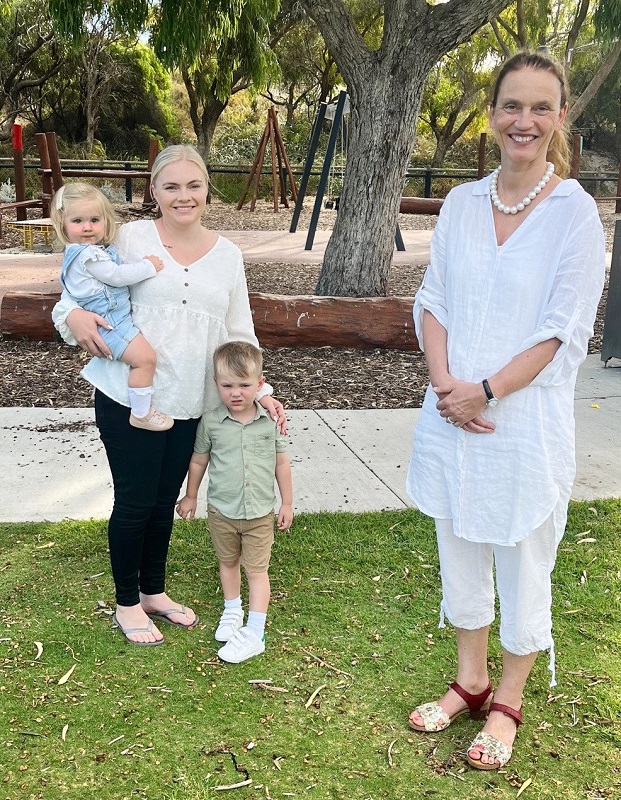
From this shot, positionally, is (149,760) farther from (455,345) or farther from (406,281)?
(406,281)

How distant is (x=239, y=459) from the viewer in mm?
3098

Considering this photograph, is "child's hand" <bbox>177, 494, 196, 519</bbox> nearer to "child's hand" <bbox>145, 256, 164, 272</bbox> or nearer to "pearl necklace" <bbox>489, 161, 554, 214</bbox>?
"child's hand" <bbox>145, 256, 164, 272</bbox>

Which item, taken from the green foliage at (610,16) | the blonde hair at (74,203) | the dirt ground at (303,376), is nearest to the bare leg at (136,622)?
the blonde hair at (74,203)

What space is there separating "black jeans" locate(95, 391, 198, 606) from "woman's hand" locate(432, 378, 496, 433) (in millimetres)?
992

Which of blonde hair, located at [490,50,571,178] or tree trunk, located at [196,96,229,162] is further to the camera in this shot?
tree trunk, located at [196,96,229,162]

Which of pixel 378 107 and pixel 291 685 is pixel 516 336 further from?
pixel 378 107

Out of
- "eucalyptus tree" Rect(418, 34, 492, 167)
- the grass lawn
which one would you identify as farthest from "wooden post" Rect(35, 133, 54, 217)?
"eucalyptus tree" Rect(418, 34, 492, 167)

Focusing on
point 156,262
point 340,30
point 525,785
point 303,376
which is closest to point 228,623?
point 525,785

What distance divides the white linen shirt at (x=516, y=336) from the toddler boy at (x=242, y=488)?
2.53 ft

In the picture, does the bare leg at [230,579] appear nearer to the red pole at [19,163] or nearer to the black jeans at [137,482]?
the black jeans at [137,482]

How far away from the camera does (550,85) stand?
92.2 inches

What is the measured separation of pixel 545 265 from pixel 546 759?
4.80ft

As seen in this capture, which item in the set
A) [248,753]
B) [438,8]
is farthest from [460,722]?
[438,8]

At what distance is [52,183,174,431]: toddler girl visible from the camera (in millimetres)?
2758
